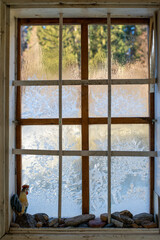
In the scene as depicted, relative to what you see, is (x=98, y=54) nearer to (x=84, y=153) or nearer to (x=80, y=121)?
(x=80, y=121)

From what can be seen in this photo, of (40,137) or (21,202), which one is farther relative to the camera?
(40,137)

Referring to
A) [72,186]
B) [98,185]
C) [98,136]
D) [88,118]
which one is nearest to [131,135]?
[98,136]

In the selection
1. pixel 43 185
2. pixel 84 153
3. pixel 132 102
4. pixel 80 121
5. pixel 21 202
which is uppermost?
pixel 132 102

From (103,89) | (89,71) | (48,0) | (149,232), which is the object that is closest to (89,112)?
(103,89)

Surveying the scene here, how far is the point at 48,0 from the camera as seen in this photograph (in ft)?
5.36

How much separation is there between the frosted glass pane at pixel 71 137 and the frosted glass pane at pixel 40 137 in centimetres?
6

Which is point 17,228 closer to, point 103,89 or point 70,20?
point 103,89

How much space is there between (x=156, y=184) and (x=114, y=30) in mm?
1343

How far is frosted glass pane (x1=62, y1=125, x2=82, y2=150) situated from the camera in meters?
1.81

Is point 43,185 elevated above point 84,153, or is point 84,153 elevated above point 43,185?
point 84,153

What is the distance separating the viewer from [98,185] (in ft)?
5.90

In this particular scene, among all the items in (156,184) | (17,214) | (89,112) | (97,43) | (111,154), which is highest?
(97,43)

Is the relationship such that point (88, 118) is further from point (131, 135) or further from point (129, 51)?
point (129, 51)

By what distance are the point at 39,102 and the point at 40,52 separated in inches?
17.0
